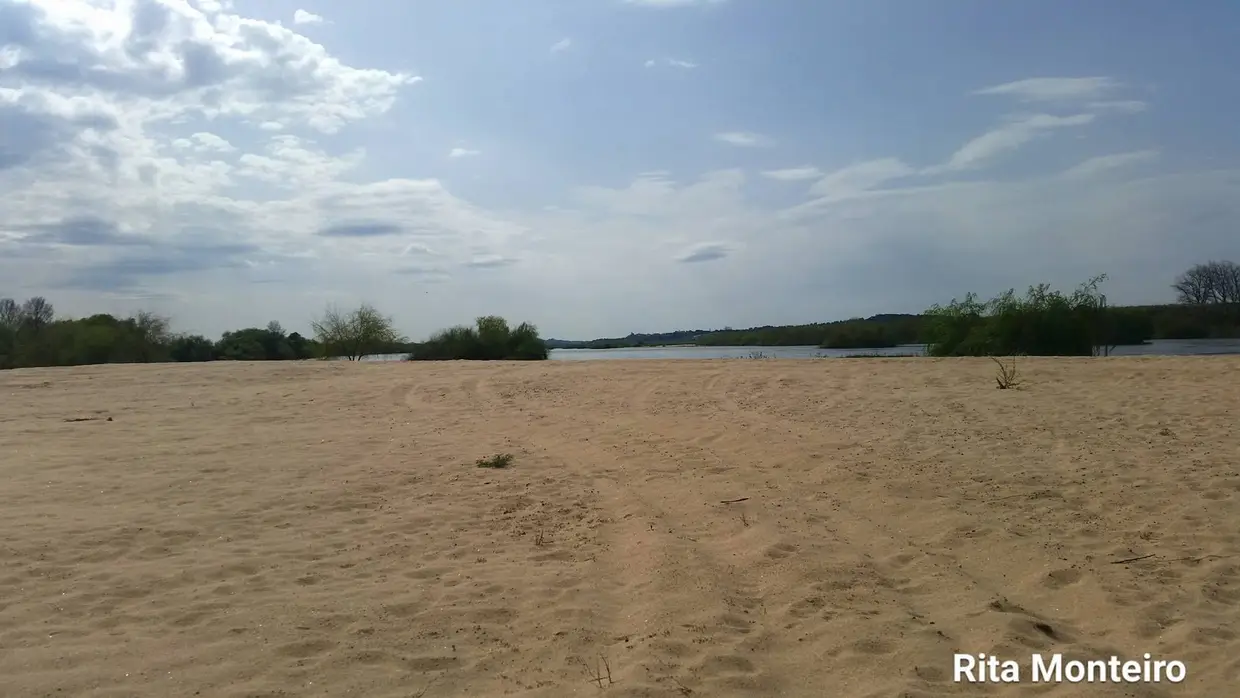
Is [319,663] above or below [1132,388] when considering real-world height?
below

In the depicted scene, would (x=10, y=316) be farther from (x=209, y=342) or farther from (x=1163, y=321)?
(x=1163, y=321)

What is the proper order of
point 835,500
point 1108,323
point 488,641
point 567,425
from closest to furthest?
point 488,641 < point 835,500 < point 567,425 < point 1108,323

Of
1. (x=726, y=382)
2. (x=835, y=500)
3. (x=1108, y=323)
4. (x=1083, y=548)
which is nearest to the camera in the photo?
(x=1083, y=548)

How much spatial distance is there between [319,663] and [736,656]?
2.00m

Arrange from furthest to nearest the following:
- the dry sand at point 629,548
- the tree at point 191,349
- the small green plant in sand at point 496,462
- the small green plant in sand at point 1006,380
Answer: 1. the tree at point 191,349
2. the small green plant in sand at point 1006,380
3. the small green plant in sand at point 496,462
4. the dry sand at point 629,548

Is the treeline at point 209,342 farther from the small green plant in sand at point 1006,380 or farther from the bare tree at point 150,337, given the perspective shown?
the small green plant in sand at point 1006,380

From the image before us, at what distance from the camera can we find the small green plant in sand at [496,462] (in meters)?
7.67

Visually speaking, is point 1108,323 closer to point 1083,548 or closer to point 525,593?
point 1083,548

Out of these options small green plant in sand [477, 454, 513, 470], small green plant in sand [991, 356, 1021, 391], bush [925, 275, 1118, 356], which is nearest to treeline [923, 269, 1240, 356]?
bush [925, 275, 1118, 356]

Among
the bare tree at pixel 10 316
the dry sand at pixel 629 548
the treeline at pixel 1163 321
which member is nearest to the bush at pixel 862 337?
the treeline at pixel 1163 321

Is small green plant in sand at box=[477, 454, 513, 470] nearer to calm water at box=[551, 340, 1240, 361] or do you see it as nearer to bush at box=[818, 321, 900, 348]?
calm water at box=[551, 340, 1240, 361]

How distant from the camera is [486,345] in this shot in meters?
32.2

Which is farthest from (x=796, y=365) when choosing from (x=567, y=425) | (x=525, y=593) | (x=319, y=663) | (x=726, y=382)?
(x=319, y=663)

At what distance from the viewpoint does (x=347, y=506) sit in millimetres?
6410
